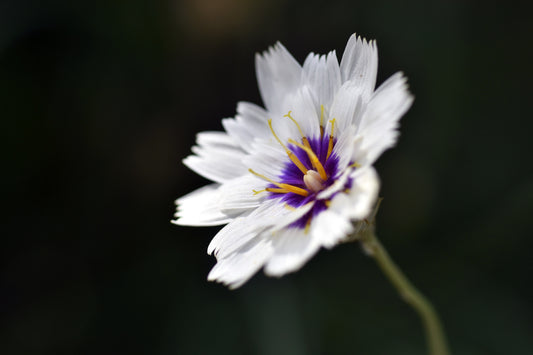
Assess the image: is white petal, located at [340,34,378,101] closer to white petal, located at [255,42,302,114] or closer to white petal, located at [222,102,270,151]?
white petal, located at [255,42,302,114]

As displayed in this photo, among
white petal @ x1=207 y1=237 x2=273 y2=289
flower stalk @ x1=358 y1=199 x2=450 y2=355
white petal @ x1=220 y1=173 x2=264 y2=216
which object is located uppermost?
white petal @ x1=220 y1=173 x2=264 y2=216

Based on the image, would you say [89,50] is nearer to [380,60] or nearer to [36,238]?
[36,238]

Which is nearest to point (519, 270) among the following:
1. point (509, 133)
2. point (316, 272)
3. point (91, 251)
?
point (509, 133)

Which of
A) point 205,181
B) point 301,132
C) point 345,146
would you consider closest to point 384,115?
point 345,146

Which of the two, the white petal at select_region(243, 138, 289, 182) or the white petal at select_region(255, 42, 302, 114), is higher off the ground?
the white petal at select_region(255, 42, 302, 114)

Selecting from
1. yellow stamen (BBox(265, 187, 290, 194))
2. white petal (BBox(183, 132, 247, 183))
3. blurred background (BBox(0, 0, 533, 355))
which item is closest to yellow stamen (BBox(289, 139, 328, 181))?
yellow stamen (BBox(265, 187, 290, 194))

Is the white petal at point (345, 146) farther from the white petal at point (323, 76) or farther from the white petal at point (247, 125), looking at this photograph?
the white petal at point (247, 125)
